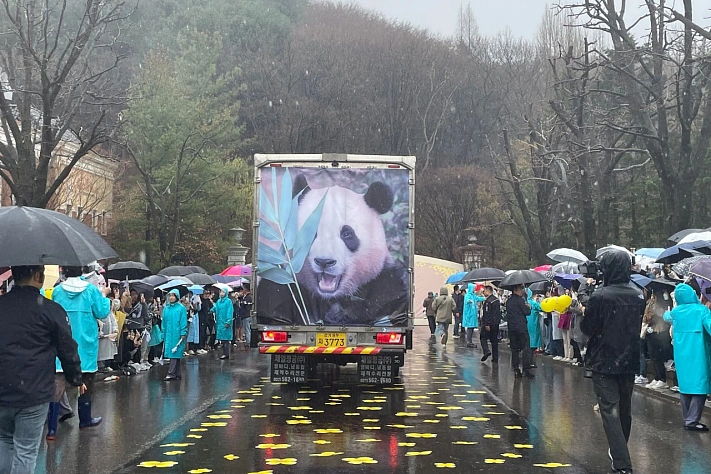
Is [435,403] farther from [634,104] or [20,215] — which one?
[634,104]

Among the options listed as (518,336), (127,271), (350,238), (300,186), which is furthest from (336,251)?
(127,271)

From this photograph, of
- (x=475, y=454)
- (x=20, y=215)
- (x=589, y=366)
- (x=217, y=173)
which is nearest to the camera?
(x=20, y=215)

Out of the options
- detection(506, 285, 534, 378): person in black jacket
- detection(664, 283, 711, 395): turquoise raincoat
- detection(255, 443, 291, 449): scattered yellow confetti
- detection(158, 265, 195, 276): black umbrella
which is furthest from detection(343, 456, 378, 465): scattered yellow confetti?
detection(158, 265, 195, 276): black umbrella

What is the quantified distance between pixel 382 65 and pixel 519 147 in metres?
26.6

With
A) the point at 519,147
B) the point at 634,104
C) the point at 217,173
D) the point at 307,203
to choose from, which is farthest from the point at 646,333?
the point at 519,147

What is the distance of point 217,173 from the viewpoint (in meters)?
41.5

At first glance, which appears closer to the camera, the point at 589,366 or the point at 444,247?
the point at 589,366

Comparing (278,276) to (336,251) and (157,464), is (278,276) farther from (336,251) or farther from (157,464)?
(157,464)

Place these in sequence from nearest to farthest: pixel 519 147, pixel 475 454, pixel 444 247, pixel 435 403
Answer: pixel 475 454 < pixel 435 403 < pixel 519 147 < pixel 444 247

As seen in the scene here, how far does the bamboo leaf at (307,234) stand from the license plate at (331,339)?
121 centimetres

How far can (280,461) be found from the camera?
8.49m

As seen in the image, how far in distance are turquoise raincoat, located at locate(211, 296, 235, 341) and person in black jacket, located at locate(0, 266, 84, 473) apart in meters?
16.6

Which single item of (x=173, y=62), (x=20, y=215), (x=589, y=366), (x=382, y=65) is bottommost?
(x=589, y=366)

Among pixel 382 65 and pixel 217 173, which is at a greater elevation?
pixel 382 65
